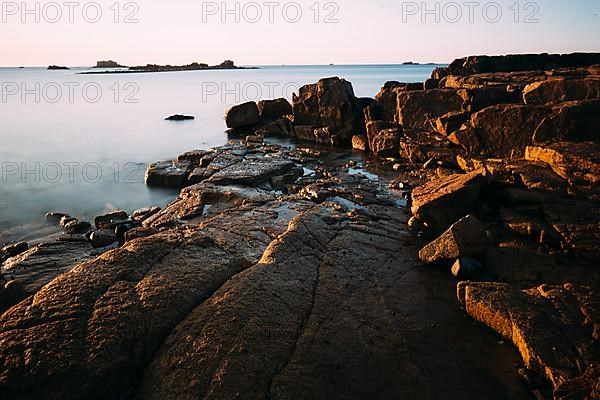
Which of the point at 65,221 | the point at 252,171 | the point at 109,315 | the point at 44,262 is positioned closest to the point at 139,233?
the point at 44,262

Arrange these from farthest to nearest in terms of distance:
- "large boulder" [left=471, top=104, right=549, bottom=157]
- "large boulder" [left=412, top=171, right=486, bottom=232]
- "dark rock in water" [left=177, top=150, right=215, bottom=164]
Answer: "dark rock in water" [left=177, top=150, right=215, bottom=164]
"large boulder" [left=471, top=104, right=549, bottom=157]
"large boulder" [left=412, top=171, right=486, bottom=232]

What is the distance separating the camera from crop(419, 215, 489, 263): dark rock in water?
7926mm

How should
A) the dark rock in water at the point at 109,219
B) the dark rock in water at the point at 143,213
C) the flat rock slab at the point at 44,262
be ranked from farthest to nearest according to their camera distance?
1. the dark rock in water at the point at 143,213
2. the dark rock in water at the point at 109,219
3. the flat rock slab at the point at 44,262

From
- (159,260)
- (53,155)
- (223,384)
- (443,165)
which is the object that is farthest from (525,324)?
(53,155)

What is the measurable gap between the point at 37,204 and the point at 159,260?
968 cm

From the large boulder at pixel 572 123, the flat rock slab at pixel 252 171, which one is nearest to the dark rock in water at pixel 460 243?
the large boulder at pixel 572 123

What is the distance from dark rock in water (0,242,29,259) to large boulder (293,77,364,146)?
1680 cm

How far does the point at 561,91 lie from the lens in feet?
46.7

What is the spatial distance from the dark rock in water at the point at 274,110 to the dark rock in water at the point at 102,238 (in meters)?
21.1

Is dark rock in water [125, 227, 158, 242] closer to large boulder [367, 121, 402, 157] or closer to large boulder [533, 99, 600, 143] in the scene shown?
large boulder [533, 99, 600, 143]

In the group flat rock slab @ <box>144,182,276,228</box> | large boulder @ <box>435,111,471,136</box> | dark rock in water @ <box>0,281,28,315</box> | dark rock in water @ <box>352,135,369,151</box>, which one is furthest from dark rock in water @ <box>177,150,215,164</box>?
dark rock in water @ <box>0,281,28,315</box>

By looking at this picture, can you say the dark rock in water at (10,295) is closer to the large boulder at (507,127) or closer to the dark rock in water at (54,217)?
the dark rock in water at (54,217)

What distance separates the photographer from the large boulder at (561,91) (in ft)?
45.3

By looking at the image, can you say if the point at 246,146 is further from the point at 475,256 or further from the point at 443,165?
the point at 475,256
